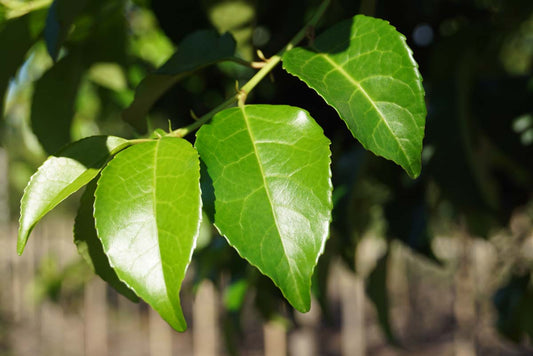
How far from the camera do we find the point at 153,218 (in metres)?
0.32

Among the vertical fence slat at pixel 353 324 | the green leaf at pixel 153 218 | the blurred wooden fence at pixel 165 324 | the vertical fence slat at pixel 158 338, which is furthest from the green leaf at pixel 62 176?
the vertical fence slat at pixel 158 338

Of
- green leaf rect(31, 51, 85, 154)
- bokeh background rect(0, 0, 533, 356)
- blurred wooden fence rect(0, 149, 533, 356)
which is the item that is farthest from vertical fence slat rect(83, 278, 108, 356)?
green leaf rect(31, 51, 85, 154)

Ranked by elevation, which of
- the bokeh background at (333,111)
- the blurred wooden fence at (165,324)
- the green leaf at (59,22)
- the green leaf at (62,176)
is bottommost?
the blurred wooden fence at (165,324)

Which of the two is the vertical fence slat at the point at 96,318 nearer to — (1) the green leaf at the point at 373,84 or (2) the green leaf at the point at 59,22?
(2) the green leaf at the point at 59,22

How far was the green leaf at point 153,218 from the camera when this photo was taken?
30 cm

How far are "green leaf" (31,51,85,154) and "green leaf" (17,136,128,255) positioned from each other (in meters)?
0.25

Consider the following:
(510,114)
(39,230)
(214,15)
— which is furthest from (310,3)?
(39,230)

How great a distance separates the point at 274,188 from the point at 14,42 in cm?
35

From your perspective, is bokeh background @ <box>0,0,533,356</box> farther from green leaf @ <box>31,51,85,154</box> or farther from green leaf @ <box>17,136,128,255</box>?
green leaf @ <box>17,136,128,255</box>

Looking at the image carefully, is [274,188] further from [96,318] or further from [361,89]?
[96,318]

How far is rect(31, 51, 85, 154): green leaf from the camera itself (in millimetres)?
604

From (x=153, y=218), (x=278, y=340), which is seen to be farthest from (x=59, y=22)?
(x=278, y=340)

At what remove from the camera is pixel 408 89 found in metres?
0.35

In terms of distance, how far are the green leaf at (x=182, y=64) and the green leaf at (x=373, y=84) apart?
7cm
